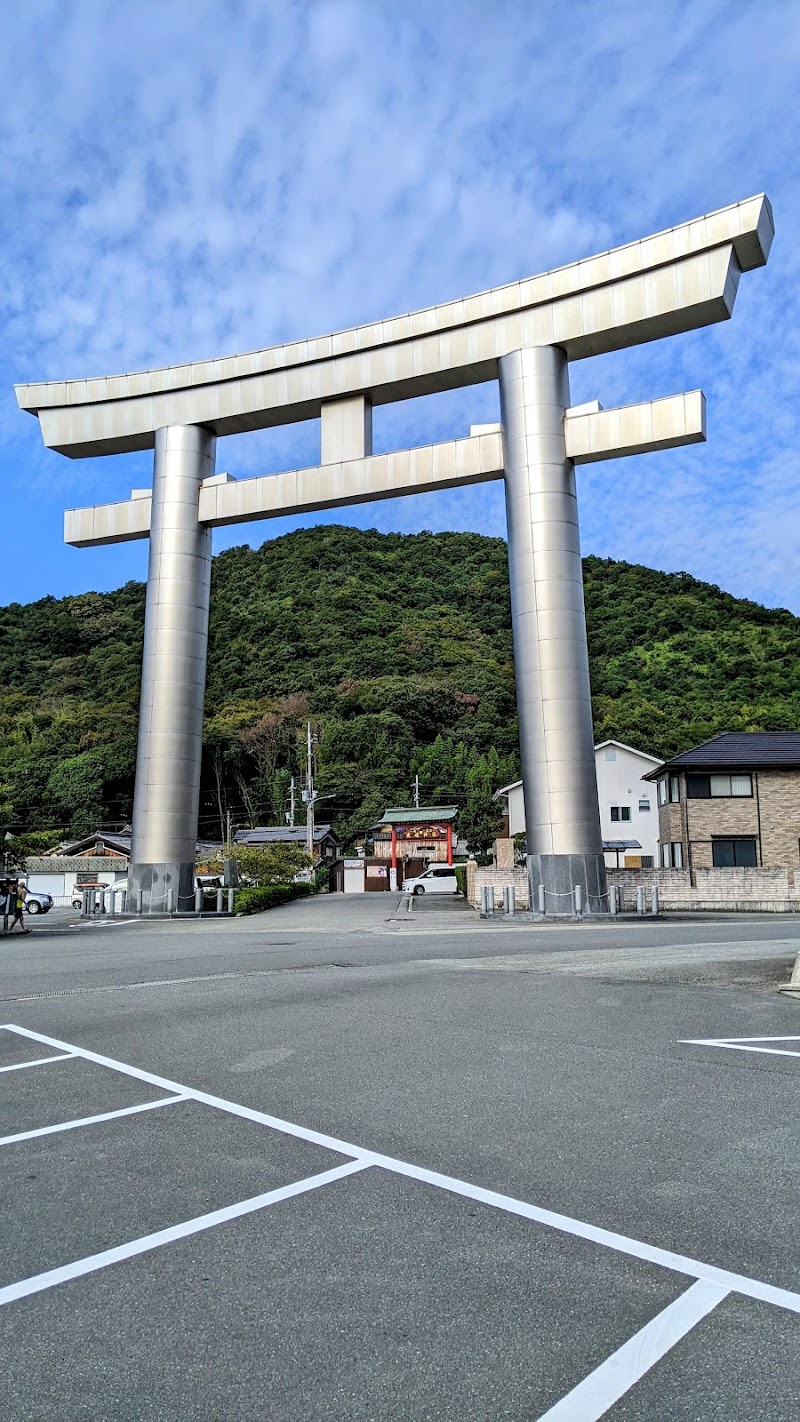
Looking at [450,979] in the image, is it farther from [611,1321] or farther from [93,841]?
[93,841]

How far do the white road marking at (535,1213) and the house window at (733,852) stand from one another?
32.4m

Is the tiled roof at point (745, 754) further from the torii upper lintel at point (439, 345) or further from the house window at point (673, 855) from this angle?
the torii upper lintel at point (439, 345)

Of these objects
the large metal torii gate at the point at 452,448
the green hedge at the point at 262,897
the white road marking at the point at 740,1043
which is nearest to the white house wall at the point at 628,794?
the green hedge at the point at 262,897

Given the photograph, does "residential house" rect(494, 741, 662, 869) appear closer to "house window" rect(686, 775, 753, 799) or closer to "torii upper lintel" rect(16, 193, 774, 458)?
"house window" rect(686, 775, 753, 799)

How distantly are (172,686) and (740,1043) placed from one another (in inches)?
745

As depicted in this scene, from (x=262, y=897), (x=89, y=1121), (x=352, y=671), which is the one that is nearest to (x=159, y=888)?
(x=262, y=897)

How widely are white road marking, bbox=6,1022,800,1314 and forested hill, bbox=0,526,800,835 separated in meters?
54.7

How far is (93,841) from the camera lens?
57.6 m

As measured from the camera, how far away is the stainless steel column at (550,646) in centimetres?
1978

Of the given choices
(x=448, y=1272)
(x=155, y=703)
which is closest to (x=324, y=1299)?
(x=448, y=1272)

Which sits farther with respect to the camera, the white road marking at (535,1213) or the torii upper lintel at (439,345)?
the torii upper lintel at (439,345)

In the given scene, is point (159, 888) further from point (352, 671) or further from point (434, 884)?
point (352, 671)

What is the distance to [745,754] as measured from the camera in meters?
35.6

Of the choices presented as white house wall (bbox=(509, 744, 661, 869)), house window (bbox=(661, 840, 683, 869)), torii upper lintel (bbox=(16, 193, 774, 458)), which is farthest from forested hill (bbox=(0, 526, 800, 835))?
torii upper lintel (bbox=(16, 193, 774, 458))
